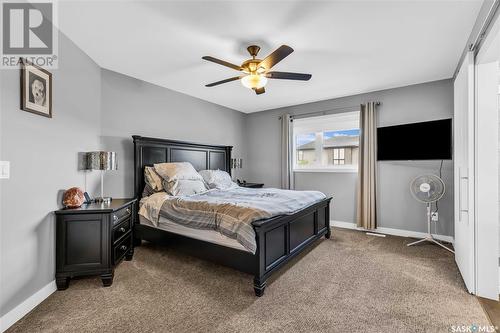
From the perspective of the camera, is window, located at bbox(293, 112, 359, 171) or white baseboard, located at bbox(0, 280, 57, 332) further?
window, located at bbox(293, 112, 359, 171)

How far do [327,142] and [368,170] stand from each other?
Result: 1049 mm

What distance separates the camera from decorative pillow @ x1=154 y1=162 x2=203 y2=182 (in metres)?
3.48

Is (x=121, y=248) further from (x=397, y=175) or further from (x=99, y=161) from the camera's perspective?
(x=397, y=175)

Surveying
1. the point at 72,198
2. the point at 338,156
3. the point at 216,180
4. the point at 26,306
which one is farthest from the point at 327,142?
the point at 26,306

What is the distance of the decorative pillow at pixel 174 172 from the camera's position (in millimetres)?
3484

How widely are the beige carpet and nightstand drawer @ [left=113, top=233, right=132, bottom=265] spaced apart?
0.19m

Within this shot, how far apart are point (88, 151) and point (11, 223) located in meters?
1.23

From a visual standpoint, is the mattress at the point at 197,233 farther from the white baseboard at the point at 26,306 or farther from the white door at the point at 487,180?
the white door at the point at 487,180

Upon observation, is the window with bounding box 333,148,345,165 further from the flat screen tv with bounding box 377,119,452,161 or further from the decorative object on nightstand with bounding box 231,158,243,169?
the decorative object on nightstand with bounding box 231,158,243,169

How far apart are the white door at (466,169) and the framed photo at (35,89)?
12.8ft

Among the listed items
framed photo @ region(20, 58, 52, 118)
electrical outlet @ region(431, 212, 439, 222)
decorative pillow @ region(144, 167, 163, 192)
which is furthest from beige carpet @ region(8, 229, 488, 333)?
framed photo @ region(20, 58, 52, 118)

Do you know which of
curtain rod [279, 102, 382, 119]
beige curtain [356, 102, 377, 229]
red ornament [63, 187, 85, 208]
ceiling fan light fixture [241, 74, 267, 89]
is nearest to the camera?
red ornament [63, 187, 85, 208]

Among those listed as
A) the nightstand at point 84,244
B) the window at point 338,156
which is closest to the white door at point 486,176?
the window at point 338,156

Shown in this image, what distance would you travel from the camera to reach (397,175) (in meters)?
4.07
